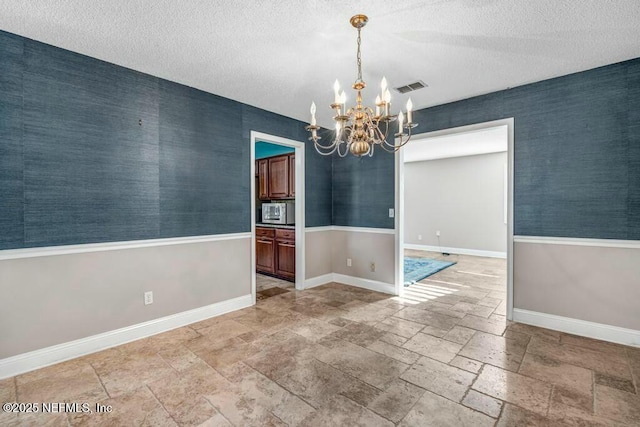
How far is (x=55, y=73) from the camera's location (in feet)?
8.16

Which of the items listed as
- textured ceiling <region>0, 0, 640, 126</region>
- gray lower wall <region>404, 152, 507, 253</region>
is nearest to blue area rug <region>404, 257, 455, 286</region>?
gray lower wall <region>404, 152, 507, 253</region>

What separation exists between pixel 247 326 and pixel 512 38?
3.60m

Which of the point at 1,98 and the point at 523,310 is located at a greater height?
the point at 1,98

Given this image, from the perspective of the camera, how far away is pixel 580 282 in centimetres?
299

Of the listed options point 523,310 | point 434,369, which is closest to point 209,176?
point 434,369

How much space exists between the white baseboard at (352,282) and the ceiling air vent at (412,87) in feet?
8.65

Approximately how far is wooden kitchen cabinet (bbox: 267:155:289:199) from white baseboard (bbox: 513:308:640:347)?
12.0 feet

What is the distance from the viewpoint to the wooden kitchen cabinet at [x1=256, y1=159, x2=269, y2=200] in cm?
546

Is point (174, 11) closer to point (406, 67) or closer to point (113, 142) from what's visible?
point (113, 142)

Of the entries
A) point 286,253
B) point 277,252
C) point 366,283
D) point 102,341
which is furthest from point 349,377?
point 277,252

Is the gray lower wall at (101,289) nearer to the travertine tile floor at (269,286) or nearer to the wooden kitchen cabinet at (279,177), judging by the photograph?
the travertine tile floor at (269,286)

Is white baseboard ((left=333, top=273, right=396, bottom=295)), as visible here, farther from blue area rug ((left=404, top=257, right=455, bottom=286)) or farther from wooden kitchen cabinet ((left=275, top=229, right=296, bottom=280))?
wooden kitchen cabinet ((left=275, top=229, right=296, bottom=280))

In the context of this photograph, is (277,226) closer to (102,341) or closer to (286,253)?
(286,253)

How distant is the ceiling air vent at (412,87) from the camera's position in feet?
10.5
